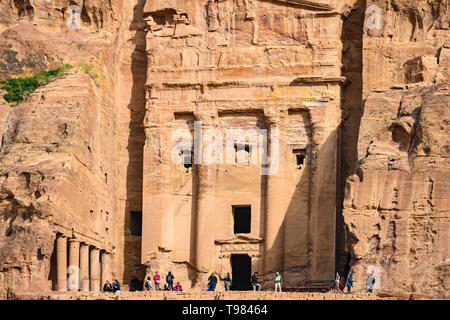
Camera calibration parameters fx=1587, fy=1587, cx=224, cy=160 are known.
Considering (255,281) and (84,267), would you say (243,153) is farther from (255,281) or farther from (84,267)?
(84,267)

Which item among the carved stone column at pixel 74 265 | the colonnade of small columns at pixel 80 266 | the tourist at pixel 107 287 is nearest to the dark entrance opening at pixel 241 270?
the colonnade of small columns at pixel 80 266

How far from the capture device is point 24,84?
6569cm

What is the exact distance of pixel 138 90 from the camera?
69.0 metres

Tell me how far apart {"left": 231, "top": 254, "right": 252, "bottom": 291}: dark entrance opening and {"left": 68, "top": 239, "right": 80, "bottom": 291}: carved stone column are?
9630 millimetres

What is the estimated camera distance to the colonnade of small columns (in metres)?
A: 60.4

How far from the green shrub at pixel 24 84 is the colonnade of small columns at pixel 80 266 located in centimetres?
704

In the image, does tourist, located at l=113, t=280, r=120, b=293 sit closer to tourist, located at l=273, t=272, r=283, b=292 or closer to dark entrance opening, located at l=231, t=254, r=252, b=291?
tourist, located at l=273, t=272, r=283, b=292

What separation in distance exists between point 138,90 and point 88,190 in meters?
7.34

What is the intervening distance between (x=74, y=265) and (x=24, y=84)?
8768 mm

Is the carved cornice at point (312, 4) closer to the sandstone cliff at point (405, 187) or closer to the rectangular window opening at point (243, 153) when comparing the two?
the sandstone cliff at point (405, 187)

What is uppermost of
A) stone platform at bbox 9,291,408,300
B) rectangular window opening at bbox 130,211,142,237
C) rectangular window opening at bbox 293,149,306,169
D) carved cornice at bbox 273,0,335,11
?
carved cornice at bbox 273,0,335,11

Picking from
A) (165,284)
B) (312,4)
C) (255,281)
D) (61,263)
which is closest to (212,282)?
(255,281)

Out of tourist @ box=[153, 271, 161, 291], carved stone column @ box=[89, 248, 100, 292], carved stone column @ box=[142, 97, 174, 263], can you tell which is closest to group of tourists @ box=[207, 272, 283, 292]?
tourist @ box=[153, 271, 161, 291]

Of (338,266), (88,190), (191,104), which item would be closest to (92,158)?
(88,190)
